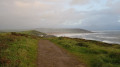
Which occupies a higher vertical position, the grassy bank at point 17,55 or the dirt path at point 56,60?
the grassy bank at point 17,55

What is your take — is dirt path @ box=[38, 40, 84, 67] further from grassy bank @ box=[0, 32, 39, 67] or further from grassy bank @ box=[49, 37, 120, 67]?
grassy bank @ box=[49, 37, 120, 67]

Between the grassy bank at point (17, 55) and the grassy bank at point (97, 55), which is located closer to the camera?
the grassy bank at point (17, 55)

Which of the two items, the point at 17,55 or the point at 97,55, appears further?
the point at 97,55

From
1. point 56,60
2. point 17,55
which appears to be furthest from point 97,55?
point 17,55

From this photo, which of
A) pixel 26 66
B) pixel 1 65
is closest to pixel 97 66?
pixel 26 66

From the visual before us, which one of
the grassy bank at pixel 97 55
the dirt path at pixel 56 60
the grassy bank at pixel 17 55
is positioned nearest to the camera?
the grassy bank at pixel 17 55

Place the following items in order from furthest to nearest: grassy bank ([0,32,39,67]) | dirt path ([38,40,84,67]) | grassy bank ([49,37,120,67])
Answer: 1. grassy bank ([49,37,120,67])
2. dirt path ([38,40,84,67])
3. grassy bank ([0,32,39,67])

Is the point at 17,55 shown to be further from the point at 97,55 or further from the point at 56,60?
the point at 97,55

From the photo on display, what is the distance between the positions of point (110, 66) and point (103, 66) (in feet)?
2.01

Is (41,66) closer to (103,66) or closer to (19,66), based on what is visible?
(19,66)

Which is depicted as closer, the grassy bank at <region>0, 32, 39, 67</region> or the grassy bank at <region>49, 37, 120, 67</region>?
the grassy bank at <region>0, 32, 39, 67</region>

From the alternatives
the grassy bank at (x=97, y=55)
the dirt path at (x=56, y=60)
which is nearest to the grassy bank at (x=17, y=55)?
the dirt path at (x=56, y=60)

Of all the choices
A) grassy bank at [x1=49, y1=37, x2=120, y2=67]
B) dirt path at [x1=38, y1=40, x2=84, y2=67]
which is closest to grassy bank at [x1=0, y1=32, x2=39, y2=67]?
dirt path at [x1=38, y1=40, x2=84, y2=67]

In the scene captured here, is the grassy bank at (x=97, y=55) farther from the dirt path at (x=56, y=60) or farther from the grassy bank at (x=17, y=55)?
the grassy bank at (x=17, y=55)
